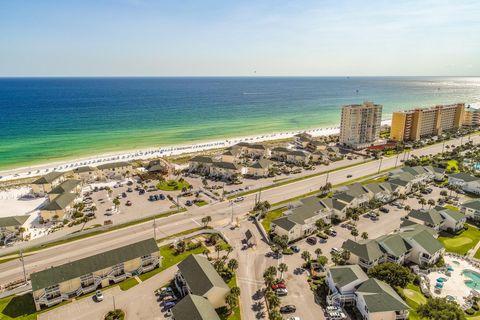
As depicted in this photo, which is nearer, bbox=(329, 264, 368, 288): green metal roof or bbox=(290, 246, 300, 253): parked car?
bbox=(329, 264, 368, 288): green metal roof

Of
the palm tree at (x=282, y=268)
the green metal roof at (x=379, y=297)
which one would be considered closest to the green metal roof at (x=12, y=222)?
the palm tree at (x=282, y=268)

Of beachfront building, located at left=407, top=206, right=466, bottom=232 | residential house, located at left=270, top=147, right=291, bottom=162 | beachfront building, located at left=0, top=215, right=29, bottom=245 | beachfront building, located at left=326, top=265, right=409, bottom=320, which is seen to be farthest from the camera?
residential house, located at left=270, top=147, right=291, bottom=162

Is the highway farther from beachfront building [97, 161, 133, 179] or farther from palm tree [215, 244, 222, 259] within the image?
beachfront building [97, 161, 133, 179]

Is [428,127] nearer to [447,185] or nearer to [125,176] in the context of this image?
[447,185]

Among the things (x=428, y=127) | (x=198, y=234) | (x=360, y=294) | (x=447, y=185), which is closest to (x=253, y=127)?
(x=428, y=127)

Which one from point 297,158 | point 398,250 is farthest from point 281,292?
point 297,158

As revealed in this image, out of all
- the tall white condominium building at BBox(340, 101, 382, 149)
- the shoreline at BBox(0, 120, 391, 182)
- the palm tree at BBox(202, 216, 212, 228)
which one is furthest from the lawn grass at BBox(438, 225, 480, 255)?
the shoreline at BBox(0, 120, 391, 182)

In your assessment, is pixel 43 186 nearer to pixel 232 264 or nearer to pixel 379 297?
pixel 232 264
